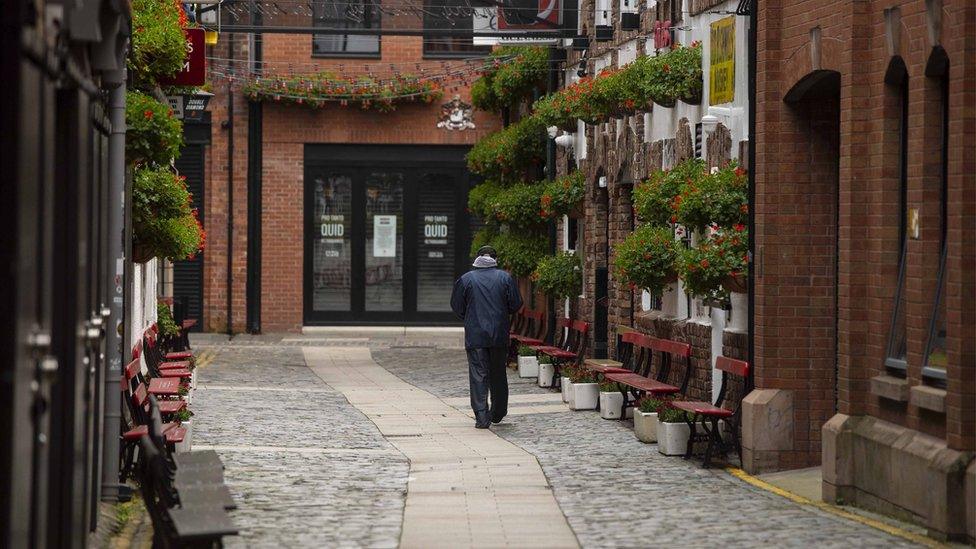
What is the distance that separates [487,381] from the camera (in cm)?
1752

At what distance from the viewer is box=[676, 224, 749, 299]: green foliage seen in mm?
14711

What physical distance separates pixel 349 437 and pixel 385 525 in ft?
18.1

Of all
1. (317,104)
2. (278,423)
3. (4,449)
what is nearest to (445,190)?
(317,104)

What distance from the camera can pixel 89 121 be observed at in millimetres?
8734

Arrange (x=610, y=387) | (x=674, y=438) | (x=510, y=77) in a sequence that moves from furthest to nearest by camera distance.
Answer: (x=510, y=77), (x=610, y=387), (x=674, y=438)

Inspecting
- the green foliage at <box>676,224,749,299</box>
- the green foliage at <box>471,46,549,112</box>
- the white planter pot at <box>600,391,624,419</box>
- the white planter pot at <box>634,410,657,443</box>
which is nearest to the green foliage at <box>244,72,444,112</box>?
the green foliage at <box>471,46,549,112</box>

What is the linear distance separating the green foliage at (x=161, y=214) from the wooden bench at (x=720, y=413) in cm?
458

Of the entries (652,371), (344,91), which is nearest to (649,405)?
(652,371)

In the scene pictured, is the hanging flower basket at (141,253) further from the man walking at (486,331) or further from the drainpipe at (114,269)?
the drainpipe at (114,269)

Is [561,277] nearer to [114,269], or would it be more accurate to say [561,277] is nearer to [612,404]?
[612,404]

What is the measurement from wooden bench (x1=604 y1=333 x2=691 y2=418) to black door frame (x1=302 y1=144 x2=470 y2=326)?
13.7 meters

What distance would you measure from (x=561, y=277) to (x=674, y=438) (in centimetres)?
840

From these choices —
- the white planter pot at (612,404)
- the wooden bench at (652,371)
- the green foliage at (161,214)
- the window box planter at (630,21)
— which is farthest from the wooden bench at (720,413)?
the window box planter at (630,21)

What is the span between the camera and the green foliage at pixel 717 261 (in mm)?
14711
